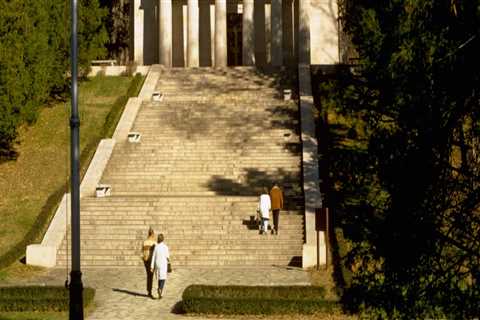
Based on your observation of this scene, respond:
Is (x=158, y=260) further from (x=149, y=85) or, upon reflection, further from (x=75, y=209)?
(x=149, y=85)

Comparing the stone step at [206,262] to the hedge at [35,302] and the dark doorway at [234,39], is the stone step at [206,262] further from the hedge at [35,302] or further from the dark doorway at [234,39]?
the dark doorway at [234,39]

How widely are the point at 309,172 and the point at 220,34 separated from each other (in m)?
24.0

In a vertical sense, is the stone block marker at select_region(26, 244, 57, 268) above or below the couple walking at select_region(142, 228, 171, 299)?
below

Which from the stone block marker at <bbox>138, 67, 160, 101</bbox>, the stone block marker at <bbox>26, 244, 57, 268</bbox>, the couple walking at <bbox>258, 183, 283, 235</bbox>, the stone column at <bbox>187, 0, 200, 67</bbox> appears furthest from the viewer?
the stone column at <bbox>187, 0, 200, 67</bbox>

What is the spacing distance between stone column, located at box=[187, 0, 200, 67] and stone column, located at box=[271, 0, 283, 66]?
5.07m

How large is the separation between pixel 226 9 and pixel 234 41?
4247 mm

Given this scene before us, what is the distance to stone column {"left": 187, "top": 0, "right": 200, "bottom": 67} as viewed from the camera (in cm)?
5628

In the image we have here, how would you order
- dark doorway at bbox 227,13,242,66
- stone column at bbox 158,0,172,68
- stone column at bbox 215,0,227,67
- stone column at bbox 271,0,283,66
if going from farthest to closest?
dark doorway at bbox 227,13,242,66
stone column at bbox 158,0,172,68
stone column at bbox 271,0,283,66
stone column at bbox 215,0,227,67

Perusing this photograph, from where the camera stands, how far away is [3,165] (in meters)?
35.7

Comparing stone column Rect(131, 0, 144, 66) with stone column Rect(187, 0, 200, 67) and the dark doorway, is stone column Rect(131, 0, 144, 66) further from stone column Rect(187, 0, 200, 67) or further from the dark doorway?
the dark doorway

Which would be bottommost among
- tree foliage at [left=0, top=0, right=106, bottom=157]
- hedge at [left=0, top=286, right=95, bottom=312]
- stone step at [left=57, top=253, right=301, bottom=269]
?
stone step at [left=57, top=253, right=301, bottom=269]

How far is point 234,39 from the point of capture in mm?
62969

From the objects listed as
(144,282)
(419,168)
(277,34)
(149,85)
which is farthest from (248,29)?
(419,168)

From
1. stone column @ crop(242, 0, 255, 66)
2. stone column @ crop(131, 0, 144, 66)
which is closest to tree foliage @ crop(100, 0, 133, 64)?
stone column @ crop(131, 0, 144, 66)
